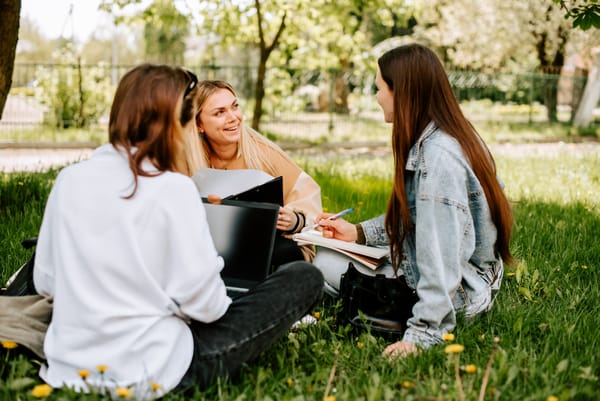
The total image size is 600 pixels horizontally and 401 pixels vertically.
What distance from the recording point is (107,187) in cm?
229

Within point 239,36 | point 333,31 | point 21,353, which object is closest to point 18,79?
point 239,36

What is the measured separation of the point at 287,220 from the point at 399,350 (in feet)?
3.67

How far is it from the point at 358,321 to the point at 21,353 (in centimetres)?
149

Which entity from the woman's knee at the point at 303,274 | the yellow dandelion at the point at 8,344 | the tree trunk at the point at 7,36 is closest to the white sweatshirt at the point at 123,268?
the yellow dandelion at the point at 8,344

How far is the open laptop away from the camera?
3.19 metres

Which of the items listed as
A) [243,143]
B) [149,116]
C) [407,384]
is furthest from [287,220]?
[149,116]

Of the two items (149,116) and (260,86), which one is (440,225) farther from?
(260,86)

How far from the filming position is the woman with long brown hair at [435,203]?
306 centimetres

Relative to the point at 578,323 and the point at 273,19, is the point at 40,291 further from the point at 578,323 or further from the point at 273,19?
the point at 273,19

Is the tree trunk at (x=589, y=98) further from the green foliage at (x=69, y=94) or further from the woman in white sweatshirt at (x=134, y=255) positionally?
the woman in white sweatshirt at (x=134, y=255)

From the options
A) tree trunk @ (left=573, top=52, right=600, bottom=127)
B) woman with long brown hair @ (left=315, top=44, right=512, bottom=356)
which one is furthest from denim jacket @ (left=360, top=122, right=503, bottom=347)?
tree trunk @ (left=573, top=52, right=600, bottom=127)

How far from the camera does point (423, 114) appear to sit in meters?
3.21

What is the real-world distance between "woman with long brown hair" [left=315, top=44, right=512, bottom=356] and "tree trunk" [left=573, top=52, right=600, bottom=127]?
17343mm

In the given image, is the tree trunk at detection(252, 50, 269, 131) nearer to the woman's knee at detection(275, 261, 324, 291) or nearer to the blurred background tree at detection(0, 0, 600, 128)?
the blurred background tree at detection(0, 0, 600, 128)
